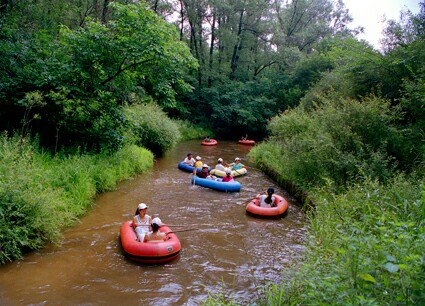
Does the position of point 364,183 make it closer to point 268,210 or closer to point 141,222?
point 268,210

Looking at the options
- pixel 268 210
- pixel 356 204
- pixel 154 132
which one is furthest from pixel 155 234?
pixel 154 132

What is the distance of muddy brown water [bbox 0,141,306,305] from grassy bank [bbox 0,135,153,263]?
274 mm

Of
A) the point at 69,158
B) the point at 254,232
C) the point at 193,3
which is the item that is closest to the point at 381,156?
the point at 254,232

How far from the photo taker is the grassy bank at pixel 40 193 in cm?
499

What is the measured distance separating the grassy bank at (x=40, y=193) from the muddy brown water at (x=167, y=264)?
27 cm

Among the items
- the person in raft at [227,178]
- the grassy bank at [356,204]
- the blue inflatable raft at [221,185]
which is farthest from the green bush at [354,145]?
the person in raft at [227,178]

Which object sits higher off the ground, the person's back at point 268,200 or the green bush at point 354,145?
the green bush at point 354,145

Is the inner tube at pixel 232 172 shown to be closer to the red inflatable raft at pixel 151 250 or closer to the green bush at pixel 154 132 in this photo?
the green bush at pixel 154 132

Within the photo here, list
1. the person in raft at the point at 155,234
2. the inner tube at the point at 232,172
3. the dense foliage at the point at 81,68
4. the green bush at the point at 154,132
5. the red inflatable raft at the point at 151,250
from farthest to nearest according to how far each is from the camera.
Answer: the green bush at the point at 154,132, the inner tube at the point at 232,172, the dense foliage at the point at 81,68, the person in raft at the point at 155,234, the red inflatable raft at the point at 151,250

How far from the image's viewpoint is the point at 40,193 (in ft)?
18.5

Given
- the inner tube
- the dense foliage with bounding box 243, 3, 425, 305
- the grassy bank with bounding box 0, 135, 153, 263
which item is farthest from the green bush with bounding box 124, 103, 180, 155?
the grassy bank with bounding box 0, 135, 153, 263

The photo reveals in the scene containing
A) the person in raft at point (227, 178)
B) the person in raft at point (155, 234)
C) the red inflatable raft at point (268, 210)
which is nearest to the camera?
the person in raft at point (155, 234)

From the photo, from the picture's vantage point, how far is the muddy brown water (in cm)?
448

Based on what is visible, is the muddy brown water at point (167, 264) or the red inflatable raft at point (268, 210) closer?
the muddy brown water at point (167, 264)
